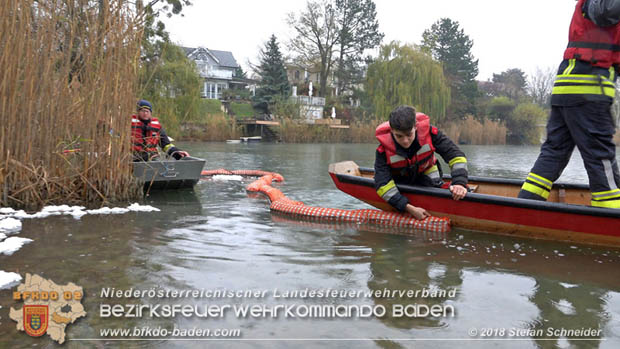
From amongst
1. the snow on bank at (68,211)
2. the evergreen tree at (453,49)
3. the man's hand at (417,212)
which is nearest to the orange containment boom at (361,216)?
the man's hand at (417,212)

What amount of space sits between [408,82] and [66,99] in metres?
33.8

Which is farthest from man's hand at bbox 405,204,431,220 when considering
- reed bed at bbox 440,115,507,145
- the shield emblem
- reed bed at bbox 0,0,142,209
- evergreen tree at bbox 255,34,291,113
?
evergreen tree at bbox 255,34,291,113

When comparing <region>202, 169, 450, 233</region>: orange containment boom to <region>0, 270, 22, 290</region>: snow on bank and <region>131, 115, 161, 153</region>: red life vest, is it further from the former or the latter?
<region>0, 270, 22, 290</region>: snow on bank

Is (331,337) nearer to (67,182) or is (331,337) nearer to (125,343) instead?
(125,343)

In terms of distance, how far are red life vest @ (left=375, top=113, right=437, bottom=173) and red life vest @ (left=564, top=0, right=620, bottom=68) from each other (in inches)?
58.9

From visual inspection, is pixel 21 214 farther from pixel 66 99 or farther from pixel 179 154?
pixel 179 154

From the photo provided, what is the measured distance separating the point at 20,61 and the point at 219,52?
64952mm

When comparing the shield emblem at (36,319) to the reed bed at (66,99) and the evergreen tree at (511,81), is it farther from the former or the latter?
the evergreen tree at (511,81)

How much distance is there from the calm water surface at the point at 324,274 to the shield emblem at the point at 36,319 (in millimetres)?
71

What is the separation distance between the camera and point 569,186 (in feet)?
18.2

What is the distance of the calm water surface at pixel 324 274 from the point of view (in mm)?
2662

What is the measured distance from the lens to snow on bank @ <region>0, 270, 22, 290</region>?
3.16 meters

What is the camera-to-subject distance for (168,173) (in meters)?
7.46

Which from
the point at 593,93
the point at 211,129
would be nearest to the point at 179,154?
the point at 593,93
